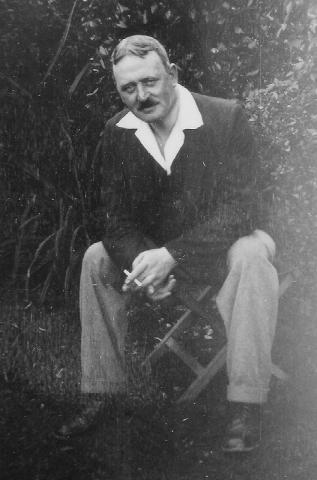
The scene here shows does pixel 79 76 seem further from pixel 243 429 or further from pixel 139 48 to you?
pixel 243 429

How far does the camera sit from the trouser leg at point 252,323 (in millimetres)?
3912

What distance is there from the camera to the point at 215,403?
13.1 ft

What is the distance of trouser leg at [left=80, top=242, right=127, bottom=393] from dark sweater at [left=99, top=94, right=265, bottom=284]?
3.9 inches

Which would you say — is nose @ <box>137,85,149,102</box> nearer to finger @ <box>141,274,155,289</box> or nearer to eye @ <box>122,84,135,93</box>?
eye @ <box>122,84,135,93</box>

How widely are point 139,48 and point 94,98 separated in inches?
12.9

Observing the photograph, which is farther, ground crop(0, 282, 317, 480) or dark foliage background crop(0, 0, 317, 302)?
dark foliage background crop(0, 0, 317, 302)

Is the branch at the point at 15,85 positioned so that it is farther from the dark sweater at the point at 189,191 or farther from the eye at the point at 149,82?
the eye at the point at 149,82

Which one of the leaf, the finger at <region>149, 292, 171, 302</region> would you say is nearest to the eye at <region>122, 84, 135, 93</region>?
the leaf

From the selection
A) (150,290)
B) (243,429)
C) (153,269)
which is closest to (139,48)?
(153,269)

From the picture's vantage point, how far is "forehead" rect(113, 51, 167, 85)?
3982mm

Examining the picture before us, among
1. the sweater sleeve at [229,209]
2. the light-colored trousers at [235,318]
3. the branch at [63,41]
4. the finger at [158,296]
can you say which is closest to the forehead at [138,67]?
the branch at [63,41]

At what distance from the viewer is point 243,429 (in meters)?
3.85

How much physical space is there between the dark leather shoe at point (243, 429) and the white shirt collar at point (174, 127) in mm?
1192

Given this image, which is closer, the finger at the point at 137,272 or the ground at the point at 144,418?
the ground at the point at 144,418
